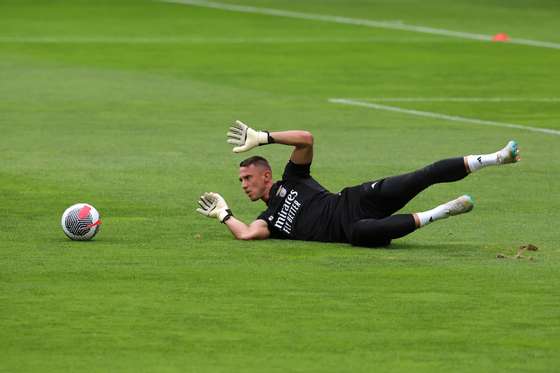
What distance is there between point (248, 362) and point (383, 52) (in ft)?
84.6

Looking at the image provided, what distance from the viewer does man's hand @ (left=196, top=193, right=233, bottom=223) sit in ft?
48.5

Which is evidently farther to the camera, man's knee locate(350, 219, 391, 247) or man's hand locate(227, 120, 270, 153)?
man's hand locate(227, 120, 270, 153)

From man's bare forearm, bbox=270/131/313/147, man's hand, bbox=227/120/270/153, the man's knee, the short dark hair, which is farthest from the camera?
the short dark hair

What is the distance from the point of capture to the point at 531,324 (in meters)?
11.2

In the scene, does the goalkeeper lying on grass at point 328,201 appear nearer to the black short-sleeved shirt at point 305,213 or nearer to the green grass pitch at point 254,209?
the black short-sleeved shirt at point 305,213

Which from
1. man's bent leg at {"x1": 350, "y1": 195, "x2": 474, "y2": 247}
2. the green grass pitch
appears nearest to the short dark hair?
the green grass pitch

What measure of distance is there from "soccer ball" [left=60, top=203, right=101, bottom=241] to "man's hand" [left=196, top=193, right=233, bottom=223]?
93cm

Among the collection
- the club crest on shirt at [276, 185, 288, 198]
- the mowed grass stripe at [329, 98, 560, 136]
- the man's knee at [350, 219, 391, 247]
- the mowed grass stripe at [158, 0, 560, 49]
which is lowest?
the man's knee at [350, 219, 391, 247]

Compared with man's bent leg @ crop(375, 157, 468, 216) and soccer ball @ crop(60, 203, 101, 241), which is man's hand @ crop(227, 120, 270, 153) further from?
soccer ball @ crop(60, 203, 101, 241)

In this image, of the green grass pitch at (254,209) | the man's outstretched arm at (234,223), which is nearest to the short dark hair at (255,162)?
the man's outstretched arm at (234,223)

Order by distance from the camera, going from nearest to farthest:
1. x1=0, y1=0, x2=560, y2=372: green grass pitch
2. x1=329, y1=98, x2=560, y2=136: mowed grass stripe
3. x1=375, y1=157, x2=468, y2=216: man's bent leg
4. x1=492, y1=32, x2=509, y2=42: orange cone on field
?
x1=0, y1=0, x2=560, y2=372: green grass pitch, x1=375, y1=157, x2=468, y2=216: man's bent leg, x1=329, y1=98, x2=560, y2=136: mowed grass stripe, x1=492, y1=32, x2=509, y2=42: orange cone on field

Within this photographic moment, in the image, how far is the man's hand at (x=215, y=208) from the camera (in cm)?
1479

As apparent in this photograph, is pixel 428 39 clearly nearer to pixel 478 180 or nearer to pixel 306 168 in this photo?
pixel 478 180

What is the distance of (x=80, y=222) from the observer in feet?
47.6
